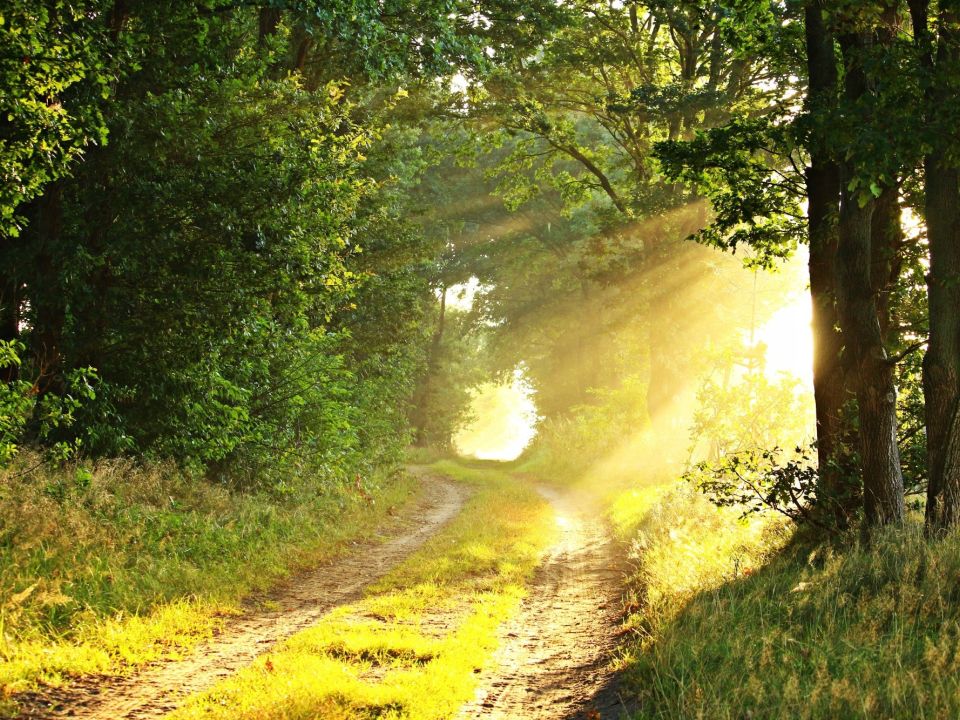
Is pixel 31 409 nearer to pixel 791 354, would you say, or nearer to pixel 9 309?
pixel 9 309

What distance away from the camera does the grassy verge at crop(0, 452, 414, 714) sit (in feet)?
20.4

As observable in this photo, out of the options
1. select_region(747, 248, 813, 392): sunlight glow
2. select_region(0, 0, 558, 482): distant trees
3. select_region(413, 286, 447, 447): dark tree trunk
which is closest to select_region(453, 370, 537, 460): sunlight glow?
select_region(413, 286, 447, 447): dark tree trunk

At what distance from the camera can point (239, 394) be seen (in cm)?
1098

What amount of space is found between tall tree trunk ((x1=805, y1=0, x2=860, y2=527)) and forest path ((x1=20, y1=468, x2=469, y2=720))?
630 centimetres

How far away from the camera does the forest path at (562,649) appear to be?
5.57 metres

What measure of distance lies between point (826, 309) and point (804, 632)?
4.83 meters

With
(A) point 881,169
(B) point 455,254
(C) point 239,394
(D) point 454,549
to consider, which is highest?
(B) point 455,254

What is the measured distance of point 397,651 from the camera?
21.6 feet

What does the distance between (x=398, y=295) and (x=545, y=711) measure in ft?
50.1

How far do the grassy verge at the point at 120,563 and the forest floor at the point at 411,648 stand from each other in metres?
0.39

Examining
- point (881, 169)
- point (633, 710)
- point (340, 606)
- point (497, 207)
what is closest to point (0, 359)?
point (340, 606)

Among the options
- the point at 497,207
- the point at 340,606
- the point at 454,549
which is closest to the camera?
the point at 340,606

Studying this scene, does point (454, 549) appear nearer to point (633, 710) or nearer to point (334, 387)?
point (334, 387)

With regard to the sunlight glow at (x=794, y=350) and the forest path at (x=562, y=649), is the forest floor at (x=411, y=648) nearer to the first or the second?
the forest path at (x=562, y=649)
